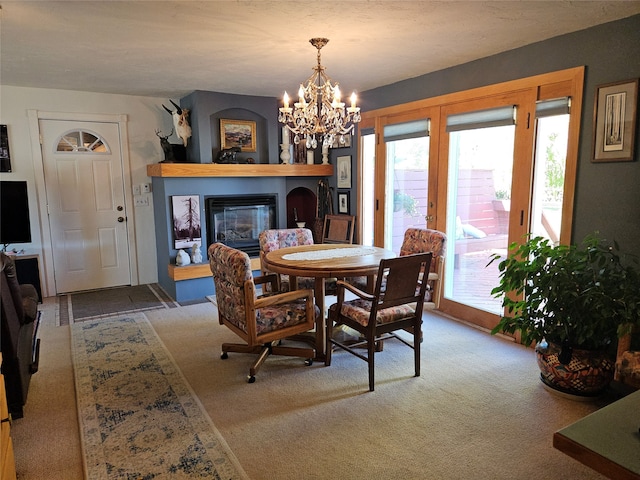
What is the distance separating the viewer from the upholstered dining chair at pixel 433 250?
3.30 meters

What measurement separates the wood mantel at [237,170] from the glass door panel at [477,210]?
6.51ft

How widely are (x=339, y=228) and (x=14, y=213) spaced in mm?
3404

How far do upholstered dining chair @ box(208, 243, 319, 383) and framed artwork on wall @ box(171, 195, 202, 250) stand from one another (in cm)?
214

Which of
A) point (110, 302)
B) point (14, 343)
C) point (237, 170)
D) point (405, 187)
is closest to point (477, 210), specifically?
point (405, 187)

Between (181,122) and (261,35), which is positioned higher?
(261,35)

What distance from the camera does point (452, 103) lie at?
3887 mm

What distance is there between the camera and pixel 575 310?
244cm

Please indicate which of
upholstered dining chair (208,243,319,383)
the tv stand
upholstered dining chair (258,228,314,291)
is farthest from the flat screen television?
upholstered dining chair (208,243,319,383)

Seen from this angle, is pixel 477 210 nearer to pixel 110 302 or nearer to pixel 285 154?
pixel 285 154

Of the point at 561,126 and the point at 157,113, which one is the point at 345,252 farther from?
the point at 157,113

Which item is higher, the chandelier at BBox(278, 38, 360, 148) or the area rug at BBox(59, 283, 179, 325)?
the chandelier at BBox(278, 38, 360, 148)

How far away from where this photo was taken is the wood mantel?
4613 millimetres

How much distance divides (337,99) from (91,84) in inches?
119

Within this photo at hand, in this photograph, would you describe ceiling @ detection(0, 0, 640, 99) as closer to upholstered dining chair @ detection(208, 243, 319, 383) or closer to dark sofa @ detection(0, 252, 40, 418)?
upholstered dining chair @ detection(208, 243, 319, 383)
